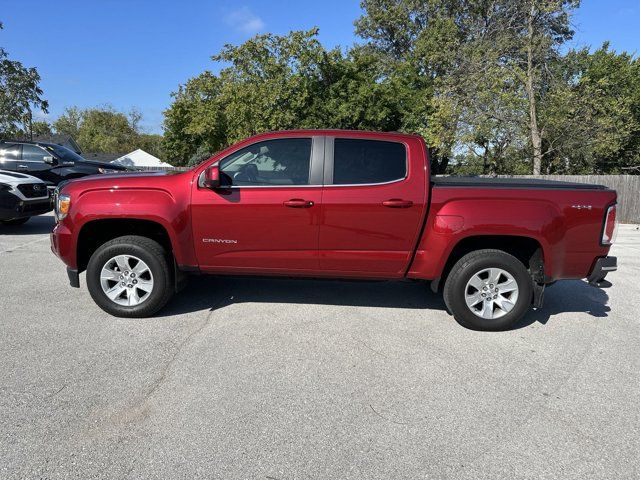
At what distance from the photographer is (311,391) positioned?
321cm

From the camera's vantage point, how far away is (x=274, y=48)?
29750 millimetres

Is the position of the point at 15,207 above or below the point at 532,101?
below

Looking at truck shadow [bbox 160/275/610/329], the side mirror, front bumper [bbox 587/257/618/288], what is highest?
the side mirror

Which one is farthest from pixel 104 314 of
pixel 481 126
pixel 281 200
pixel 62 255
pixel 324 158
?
pixel 481 126

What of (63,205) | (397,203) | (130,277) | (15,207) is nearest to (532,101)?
(397,203)

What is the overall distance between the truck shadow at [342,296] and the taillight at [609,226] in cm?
106

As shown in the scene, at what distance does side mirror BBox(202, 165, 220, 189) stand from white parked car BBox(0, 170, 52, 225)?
657cm

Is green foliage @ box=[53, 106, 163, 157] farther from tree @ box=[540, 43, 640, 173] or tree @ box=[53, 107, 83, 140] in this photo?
tree @ box=[540, 43, 640, 173]

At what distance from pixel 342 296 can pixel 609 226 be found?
9.42 feet

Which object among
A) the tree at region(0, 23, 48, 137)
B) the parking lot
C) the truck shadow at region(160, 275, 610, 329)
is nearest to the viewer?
the parking lot

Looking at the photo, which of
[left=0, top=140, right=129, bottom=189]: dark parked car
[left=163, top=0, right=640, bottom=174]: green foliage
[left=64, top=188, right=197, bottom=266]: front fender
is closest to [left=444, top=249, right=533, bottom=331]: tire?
[left=64, top=188, right=197, bottom=266]: front fender

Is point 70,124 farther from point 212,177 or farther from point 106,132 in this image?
point 212,177

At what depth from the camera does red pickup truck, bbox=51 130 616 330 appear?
4180 mm

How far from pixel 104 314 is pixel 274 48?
28638 mm
